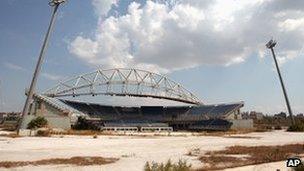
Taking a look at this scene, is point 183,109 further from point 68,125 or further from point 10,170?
point 10,170

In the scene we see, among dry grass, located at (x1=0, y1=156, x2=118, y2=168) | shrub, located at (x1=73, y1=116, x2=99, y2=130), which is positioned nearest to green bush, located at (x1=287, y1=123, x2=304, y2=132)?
shrub, located at (x1=73, y1=116, x2=99, y2=130)

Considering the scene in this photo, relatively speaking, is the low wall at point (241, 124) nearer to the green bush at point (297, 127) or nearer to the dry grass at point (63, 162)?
the green bush at point (297, 127)

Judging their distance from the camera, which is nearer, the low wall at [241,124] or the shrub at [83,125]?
the shrub at [83,125]

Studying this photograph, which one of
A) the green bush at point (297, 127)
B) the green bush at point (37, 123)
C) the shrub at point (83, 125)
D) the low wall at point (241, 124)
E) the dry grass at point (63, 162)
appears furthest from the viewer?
the low wall at point (241, 124)

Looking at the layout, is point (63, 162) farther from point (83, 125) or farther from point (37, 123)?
point (83, 125)

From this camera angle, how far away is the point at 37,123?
7281 cm

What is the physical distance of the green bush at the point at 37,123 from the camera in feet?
236

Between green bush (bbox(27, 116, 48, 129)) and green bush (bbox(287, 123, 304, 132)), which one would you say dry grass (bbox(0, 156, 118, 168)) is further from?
green bush (bbox(287, 123, 304, 132))

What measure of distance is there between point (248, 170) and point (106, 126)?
7220 cm

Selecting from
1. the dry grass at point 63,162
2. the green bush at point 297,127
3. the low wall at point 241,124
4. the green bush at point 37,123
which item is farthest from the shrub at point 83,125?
the dry grass at point 63,162

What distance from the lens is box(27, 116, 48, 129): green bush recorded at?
72000 mm

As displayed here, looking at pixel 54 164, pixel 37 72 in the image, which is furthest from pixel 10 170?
pixel 37 72

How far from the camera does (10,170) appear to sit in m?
20.1

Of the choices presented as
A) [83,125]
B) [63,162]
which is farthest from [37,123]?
[63,162]
